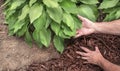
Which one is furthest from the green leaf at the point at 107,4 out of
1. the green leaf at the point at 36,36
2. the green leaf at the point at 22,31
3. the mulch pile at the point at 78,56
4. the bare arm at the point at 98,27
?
the green leaf at the point at 22,31

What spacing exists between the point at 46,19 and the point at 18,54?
2.10 feet

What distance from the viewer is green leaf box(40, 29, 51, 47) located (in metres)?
4.24

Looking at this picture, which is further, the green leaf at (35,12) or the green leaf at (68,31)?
the green leaf at (68,31)

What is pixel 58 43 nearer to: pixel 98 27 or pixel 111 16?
pixel 98 27

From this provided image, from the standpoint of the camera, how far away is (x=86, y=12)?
14.6ft

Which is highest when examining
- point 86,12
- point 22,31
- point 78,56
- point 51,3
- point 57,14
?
point 51,3

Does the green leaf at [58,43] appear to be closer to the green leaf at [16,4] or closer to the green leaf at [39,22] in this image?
the green leaf at [39,22]

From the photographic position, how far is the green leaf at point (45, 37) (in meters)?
4.24

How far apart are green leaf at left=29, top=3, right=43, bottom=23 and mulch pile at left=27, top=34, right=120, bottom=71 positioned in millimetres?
708

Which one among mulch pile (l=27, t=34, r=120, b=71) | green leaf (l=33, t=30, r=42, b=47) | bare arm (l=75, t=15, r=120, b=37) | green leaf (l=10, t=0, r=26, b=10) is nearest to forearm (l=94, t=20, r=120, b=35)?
bare arm (l=75, t=15, r=120, b=37)

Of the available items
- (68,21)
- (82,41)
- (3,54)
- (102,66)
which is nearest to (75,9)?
(68,21)

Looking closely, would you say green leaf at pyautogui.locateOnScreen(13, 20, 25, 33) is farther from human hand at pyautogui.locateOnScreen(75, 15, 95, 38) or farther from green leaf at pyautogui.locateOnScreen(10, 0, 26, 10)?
human hand at pyautogui.locateOnScreen(75, 15, 95, 38)

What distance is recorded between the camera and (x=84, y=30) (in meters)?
4.37

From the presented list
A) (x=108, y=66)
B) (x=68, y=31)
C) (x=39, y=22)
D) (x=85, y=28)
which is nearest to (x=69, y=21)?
(x=68, y=31)
